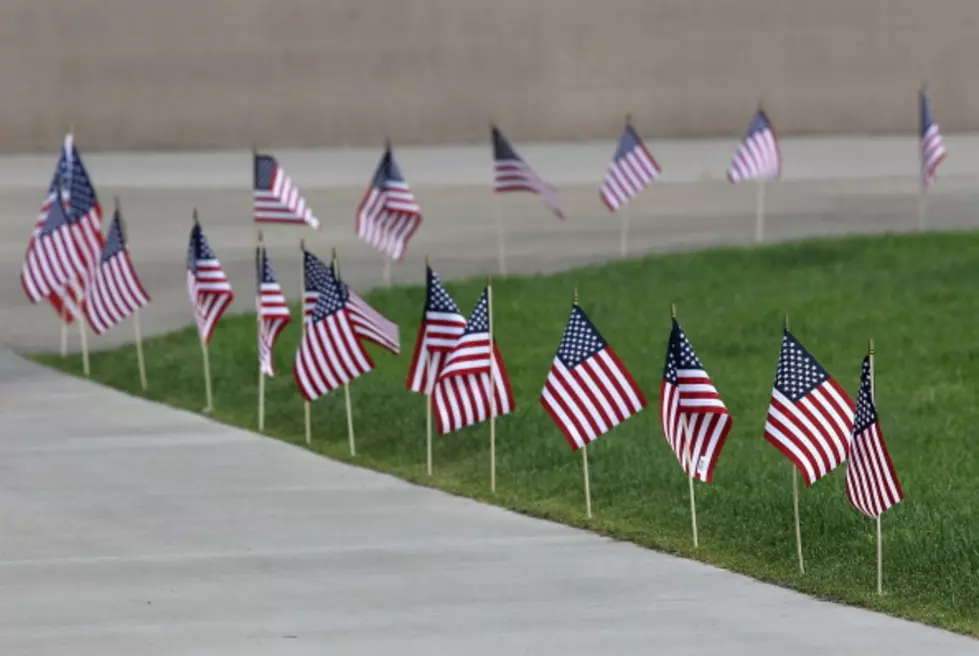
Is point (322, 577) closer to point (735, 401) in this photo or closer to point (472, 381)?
point (472, 381)

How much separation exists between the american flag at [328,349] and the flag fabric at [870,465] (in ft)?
13.4

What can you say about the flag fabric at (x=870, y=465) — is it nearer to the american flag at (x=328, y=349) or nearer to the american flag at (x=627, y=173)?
the american flag at (x=328, y=349)

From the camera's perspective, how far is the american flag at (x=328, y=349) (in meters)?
13.2

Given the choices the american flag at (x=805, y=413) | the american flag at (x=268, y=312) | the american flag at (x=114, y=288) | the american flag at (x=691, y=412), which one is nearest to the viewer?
the american flag at (x=805, y=413)

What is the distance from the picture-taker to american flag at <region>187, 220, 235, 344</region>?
48.7 feet

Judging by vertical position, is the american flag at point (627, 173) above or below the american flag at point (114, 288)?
above

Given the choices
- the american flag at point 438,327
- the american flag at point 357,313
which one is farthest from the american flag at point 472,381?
the american flag at point 357,313

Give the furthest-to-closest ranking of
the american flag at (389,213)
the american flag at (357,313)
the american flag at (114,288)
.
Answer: the american flag at (389,213), the american flag at (114,288), the american flag at (357,313)

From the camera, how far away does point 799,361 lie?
33.9ft

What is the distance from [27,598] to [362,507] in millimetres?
2531

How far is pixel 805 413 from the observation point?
34.0 ft

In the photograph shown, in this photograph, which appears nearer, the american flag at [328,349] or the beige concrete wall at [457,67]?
the american flag at [328,349]

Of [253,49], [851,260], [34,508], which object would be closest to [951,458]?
[34,508]

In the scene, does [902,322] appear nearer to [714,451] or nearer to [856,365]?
[856,365]
